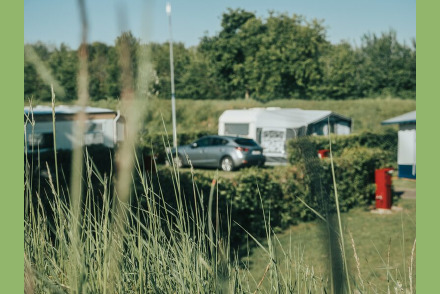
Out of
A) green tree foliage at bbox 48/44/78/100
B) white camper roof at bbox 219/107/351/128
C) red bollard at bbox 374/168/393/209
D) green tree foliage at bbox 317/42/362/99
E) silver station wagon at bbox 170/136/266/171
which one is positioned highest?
green tree foliage at bbox 317/42/362/99

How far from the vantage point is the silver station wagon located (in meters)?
16.1

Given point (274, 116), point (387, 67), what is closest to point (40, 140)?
point (274, 116)

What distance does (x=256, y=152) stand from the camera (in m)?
16.3

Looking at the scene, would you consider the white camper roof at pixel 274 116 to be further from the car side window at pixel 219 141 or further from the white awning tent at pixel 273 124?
the car side window at pixel 219 141

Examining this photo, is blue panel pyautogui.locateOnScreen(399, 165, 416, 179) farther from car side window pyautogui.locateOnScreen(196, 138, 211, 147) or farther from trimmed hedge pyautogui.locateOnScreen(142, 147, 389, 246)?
car side window pyautogui.locateOnScreen(196, 138, 211, 147)

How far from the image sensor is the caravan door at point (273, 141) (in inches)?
737

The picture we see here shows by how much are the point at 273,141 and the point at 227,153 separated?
12.0 feet

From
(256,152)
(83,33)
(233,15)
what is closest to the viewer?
(83,33)

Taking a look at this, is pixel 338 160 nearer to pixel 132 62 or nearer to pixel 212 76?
pixel 132 62

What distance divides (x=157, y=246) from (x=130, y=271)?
0.31 feet

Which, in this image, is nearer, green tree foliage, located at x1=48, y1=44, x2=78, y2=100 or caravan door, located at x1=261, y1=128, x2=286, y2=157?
green tree foliage, located at x1=48, y1=44, x2=78, y2=100

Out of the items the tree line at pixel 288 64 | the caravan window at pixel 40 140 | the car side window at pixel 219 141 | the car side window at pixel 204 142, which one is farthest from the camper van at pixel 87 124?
the tree line at pixel 288 64

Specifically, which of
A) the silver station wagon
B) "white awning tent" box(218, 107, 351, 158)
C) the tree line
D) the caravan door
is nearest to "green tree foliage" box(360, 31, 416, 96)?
the tree line
